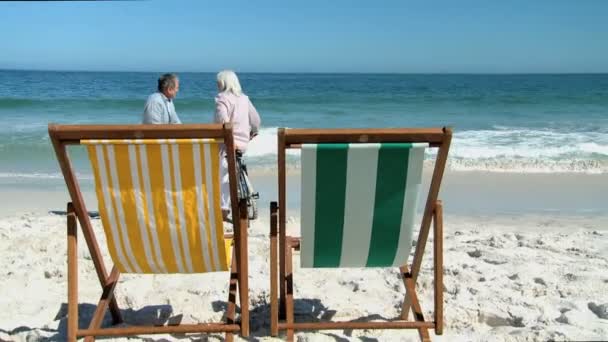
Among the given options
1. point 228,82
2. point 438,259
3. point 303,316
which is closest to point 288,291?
point 303,316

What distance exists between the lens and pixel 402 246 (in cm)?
252

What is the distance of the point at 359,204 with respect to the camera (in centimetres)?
240

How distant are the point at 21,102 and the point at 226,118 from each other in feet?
56.6

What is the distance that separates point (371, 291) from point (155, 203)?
1.38 meters

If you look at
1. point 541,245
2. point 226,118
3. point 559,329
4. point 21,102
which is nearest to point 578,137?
point 541,245

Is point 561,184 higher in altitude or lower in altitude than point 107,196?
lower

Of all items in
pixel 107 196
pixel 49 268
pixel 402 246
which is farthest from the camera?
pixel 49 268

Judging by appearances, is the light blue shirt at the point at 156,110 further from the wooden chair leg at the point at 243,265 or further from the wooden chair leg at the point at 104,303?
the wooden chair leg at the point at 243,265

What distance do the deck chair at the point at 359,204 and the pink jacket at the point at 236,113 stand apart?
6.98 feet

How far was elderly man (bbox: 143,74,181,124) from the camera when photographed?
470 cm

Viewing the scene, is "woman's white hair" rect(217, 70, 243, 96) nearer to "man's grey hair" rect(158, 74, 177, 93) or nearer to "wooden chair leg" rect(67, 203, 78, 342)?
"man's grey hair" rect(158, 74, 177, 93)

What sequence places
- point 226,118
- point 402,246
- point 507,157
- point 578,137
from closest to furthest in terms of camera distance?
point 402,246 < point 226,118 < point 507,157 < point 578,137

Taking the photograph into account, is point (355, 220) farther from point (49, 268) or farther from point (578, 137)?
point (578, 137)

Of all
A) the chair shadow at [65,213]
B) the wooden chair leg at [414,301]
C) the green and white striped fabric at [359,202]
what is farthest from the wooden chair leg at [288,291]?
the chair shadow at [65,213]
